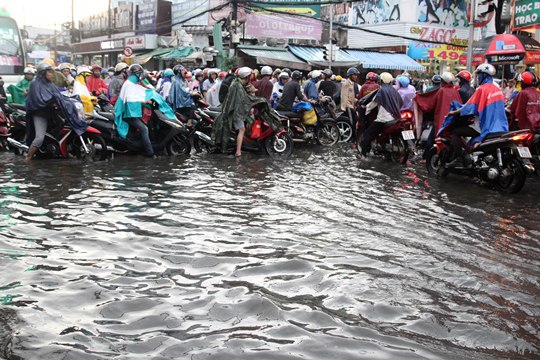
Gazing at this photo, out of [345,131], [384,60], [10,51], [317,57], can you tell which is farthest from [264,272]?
[384,60]

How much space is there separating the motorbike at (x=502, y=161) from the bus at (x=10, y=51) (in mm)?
12724

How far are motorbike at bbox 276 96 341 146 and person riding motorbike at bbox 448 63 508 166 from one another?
463cm

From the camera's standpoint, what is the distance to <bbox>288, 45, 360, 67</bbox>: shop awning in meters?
24.3

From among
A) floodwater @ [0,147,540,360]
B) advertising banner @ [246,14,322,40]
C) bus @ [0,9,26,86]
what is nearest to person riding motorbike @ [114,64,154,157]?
floodwater @ [0,147,540,360]

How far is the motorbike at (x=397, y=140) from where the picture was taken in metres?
10.4

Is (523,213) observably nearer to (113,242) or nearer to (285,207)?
(285,207)

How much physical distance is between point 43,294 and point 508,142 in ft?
19.9

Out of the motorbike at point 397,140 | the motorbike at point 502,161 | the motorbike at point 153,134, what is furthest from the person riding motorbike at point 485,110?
the motorbike at point 153,134

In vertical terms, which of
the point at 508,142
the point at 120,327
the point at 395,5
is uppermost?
the point at 395,5

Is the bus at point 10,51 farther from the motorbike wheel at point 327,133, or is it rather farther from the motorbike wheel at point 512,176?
the motorbike wheel at point 512,176

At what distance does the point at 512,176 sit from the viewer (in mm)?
7871

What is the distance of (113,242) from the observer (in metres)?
5.05

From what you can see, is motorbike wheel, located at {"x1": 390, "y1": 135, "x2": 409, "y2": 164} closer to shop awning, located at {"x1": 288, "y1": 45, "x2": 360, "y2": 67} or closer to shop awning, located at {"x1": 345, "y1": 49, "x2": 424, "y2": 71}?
shop awning, located at {"x1": 288, "y1": 45, "x2": 360, "y2": 67}

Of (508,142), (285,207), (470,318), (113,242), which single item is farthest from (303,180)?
(470,318)
